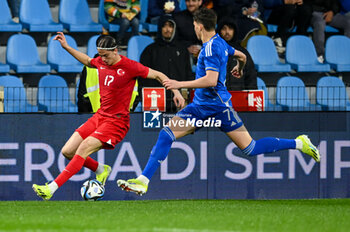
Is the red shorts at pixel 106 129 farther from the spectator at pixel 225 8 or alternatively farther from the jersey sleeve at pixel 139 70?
the spectator at pixel 225 8

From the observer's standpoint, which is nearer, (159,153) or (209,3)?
(159,153)

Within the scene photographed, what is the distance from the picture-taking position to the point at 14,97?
10.0 m

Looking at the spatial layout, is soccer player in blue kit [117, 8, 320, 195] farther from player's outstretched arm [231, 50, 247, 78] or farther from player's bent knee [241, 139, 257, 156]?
player's outstretched arm [231, 50, 247, 78]

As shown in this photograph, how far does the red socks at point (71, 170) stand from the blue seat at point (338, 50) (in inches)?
267

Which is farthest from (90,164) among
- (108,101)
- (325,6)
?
(325,6)

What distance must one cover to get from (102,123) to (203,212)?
6.05 feet

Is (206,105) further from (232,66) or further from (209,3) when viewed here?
(209,3)

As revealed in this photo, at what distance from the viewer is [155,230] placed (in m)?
5.49

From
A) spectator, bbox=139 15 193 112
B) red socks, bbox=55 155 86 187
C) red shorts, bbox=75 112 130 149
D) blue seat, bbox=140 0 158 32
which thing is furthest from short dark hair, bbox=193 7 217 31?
blue seat, bbox=140 0 158 32

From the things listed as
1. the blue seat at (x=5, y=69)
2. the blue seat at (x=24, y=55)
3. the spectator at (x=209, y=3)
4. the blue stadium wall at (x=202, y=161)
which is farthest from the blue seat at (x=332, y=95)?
the blue seat at (x=5, y=69)

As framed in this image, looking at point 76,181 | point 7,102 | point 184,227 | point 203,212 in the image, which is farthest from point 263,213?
point 7,102

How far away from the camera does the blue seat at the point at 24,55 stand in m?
11.8

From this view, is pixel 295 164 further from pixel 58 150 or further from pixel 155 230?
pixel 155 230

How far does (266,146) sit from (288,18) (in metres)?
5.78
